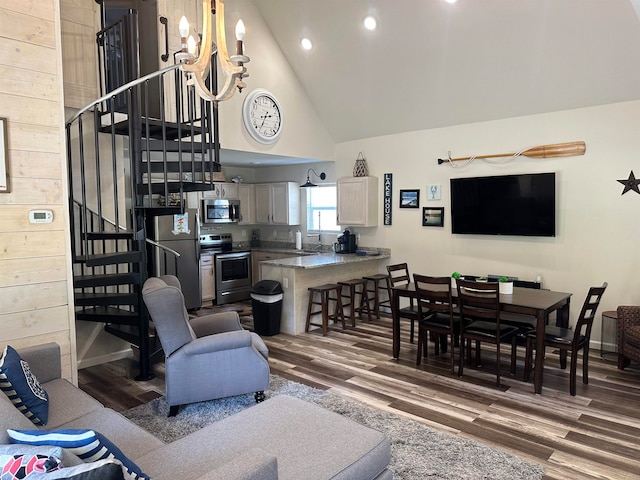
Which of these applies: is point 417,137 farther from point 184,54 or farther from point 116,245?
point 184,54

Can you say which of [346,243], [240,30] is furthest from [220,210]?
[240,30]

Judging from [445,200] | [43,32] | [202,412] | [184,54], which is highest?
[43,32]

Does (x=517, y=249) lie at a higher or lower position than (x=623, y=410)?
higher

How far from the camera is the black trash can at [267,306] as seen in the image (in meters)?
5.57

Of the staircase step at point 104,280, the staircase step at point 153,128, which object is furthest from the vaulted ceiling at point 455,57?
the staircase step at point 104,280

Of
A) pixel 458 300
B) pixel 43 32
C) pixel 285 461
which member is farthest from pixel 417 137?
pixel 285 461

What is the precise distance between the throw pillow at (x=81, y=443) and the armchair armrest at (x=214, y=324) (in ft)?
8.00

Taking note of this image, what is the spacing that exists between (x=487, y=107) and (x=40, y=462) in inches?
227

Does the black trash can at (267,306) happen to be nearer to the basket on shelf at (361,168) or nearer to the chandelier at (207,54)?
the basket on shelf at (361,168)

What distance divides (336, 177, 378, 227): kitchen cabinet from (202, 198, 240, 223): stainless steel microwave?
2115 mm

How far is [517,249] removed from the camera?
5.63 meters

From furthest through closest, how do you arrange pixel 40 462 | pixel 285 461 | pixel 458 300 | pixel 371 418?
pixel 458 300 → pixel 371 418 → pixel 285 461 → pixel 40 462

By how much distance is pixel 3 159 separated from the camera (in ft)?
10.3

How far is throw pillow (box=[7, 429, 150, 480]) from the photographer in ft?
4.80
